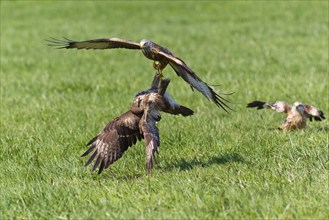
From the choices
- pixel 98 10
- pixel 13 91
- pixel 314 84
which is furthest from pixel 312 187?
pixel 98 10

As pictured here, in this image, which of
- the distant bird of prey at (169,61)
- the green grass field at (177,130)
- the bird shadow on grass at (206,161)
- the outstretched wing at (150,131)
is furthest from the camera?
the bird shadow on grass at (206,161)

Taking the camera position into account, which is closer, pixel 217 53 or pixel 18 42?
pixel 217 53

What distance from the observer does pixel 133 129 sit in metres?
6.76

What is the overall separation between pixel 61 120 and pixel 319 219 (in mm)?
5528

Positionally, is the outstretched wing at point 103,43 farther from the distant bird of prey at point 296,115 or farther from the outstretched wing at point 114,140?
the distant bird of prey at point 296,115

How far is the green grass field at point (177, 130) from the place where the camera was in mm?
5469

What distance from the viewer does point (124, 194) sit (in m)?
5.74

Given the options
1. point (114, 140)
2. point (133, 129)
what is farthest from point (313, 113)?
point (114, 140)

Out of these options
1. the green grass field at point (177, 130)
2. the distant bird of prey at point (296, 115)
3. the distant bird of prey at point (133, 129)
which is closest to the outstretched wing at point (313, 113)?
the distant bird of prey at point (296, 115)

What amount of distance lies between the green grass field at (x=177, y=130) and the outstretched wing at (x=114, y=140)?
0.19 metres

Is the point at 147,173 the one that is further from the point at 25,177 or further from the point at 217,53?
the point at 217,53

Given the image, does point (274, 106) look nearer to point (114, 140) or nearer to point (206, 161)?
point (206, 161)

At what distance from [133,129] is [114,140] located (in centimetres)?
24

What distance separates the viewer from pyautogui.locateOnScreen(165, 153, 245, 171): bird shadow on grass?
21.9 feet
